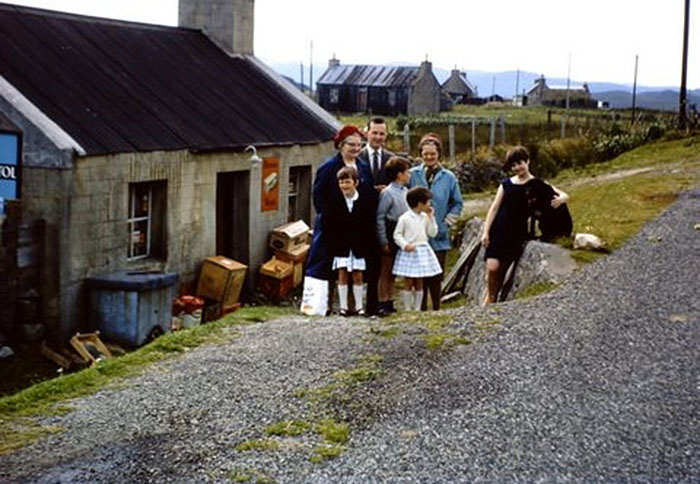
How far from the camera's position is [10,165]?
14969mm

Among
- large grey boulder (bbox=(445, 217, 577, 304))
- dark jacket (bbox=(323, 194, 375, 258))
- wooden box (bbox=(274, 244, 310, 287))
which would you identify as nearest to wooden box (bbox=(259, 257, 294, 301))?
wooden box (bbox=(274, 244, 310, 287))

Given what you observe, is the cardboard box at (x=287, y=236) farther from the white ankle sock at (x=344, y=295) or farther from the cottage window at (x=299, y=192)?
the white ankle sock at (x=344, y=295)

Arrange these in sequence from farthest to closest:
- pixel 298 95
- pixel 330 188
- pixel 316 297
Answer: pixel 298 95 < pixel 316 297 < pixel 330 188

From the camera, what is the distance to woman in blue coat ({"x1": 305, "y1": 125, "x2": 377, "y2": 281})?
1085cm

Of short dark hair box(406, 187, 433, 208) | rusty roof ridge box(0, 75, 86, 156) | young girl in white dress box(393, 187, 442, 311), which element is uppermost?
rusty roof ridge box(0, 75, 86, 156)

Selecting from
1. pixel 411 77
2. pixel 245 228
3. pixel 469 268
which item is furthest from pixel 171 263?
pixel 411 77

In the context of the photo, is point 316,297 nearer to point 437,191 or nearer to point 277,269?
point 437,191

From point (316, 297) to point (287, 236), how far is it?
9.60 meters

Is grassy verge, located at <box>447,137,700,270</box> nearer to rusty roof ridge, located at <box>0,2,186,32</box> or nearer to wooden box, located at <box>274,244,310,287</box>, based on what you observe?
wooden box, located at <box>274,244,310,287</box>

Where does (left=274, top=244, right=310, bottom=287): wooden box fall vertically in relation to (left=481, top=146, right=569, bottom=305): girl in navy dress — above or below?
below

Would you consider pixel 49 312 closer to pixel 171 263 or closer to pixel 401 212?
pixel 171 263

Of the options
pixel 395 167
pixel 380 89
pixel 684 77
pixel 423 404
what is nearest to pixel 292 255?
pixel 395 167

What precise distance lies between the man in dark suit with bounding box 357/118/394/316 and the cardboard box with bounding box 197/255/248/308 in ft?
22.6

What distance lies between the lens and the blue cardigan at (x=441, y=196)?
1173 cm
